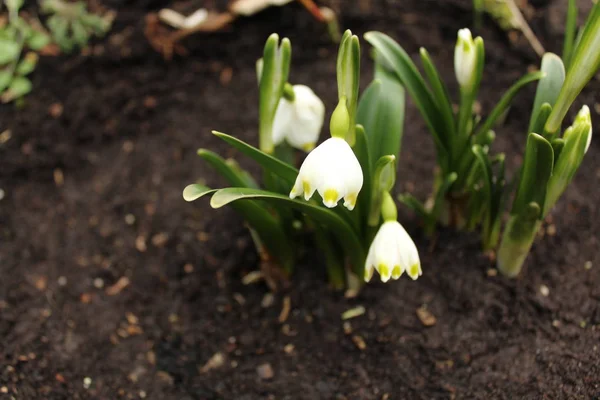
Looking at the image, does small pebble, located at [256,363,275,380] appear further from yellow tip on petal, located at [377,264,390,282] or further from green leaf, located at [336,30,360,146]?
green leaf, located at [336,30,360,146]

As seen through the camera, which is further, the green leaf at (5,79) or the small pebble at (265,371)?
the green leaf at (5,79)

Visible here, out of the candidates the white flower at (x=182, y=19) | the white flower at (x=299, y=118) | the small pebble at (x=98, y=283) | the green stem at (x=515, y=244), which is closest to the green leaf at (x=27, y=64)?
the white flower at (x=182, y=19)

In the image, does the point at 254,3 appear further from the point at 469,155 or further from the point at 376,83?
the point at 469,155

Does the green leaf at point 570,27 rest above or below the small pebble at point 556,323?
above

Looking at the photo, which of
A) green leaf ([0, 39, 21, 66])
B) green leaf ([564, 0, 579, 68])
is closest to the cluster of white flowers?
green leaf ([564, 0, 579, 68])

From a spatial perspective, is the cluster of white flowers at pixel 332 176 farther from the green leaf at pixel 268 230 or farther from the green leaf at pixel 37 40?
the green leaf at pixel 37 40

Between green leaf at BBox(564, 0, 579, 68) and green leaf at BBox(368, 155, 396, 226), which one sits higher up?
green leaf at BBox(564, 0, 579, 68)
